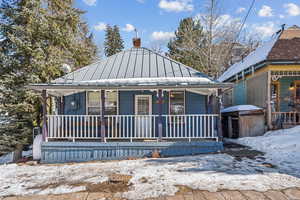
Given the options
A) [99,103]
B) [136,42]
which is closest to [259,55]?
[136,42]

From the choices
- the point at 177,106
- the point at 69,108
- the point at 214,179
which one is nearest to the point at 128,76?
the point at 177,106

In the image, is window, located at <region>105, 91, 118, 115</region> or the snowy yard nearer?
the snowy yard

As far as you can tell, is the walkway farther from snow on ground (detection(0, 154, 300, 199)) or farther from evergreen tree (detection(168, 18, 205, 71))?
evergreen tree (detection(168, 18, 205, 71))

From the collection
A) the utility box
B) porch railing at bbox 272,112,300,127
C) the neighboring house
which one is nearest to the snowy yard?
the utility box

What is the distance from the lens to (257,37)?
22844 mm

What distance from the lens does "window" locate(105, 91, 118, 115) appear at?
871 centimetres

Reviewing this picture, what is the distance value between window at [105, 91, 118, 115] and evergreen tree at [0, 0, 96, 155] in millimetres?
3944

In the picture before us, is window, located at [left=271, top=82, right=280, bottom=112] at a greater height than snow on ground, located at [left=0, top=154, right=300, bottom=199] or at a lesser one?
greater

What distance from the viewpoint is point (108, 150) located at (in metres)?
6.89

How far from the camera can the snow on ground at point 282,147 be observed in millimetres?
5236

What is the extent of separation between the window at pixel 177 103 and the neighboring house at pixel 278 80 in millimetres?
4154

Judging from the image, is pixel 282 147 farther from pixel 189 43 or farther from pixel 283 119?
pixel 189 43

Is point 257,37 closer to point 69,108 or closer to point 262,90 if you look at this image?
point 262,90

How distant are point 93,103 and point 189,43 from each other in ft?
53.6
